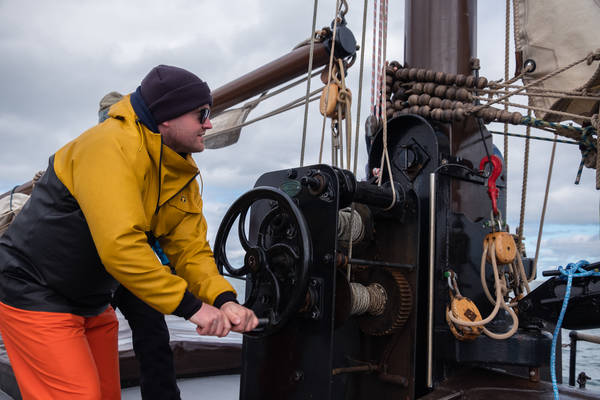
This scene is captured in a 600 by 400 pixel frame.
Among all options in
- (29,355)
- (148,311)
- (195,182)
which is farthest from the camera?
Result: (148,311)

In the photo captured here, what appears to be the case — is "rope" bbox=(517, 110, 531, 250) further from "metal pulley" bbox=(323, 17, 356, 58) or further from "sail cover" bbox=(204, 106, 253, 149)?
"sail cover" bbox=(204, 106, 253, 149)

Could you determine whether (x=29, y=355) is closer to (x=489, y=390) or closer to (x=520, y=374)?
(x=489, y=390)

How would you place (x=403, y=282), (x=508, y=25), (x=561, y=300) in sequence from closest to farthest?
(x=561, y=300) < (x=403, y=282) < (x=508, y=25)

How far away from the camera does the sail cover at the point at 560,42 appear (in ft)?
8.34

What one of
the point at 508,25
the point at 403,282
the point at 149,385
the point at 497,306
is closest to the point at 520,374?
the point at 497,306

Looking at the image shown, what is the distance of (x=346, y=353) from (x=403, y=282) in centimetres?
40

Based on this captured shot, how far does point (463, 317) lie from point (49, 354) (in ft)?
4.56

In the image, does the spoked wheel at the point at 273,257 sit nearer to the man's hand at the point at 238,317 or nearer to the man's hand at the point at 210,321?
the man's hand at the point at 238,317

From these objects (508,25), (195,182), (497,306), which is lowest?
(497,306)

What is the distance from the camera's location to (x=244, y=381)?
2.18 metres

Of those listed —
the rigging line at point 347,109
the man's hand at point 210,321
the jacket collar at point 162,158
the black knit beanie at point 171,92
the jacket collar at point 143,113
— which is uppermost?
the rigging line at point 347,109

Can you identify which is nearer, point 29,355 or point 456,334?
point 29,355

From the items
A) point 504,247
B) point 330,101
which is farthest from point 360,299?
point 330,101

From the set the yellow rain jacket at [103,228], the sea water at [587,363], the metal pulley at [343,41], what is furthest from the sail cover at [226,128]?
the sea water at [587,363]
